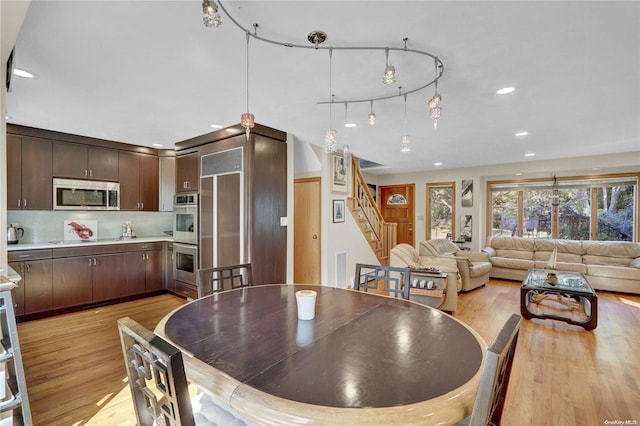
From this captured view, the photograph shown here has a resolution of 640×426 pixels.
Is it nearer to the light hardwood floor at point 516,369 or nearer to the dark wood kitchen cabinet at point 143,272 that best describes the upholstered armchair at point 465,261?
the light hardwood floor at point 516,369

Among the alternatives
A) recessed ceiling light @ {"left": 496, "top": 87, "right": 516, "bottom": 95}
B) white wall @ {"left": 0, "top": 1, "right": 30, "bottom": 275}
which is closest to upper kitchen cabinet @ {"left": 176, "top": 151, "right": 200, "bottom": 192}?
white wall @ {"left": 0, "top": 1, "right": 30, "bottom": 275}

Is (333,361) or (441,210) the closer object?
(333,361)

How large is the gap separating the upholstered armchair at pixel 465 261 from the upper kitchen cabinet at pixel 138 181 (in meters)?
4.70

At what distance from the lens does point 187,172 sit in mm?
4445

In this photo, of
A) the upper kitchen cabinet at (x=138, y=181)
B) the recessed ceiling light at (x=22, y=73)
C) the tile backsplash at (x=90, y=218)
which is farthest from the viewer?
the upper kitchen cabinet at (x=138, y=181)

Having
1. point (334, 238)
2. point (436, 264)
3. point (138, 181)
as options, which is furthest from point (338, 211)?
point (138, 181)

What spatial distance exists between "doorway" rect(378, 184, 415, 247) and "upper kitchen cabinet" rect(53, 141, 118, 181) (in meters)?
6.41

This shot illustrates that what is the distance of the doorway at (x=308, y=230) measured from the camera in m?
4.70

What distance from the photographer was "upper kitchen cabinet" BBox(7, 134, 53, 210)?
366 cm

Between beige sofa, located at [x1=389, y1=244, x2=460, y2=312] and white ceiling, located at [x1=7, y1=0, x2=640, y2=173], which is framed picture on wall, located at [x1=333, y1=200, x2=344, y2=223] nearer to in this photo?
beige sofa, located at [x1=389, y1=244, x2=460, y2=312]

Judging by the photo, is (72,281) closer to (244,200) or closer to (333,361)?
(244,200)

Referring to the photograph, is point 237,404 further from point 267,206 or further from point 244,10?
point 267,206

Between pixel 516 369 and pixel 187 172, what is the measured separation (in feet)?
14.9

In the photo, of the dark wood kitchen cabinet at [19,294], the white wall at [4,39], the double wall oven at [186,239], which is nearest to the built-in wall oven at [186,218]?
the double wall oven at [186,239]
